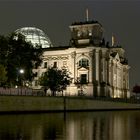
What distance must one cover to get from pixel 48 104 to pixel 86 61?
6061 centimetres

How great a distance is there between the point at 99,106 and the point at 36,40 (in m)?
58.0

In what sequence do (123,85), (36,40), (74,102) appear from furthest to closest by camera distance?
(123,85)
(36,40)
(74,102)

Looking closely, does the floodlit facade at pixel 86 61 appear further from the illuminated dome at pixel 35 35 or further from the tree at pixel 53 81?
the tree at pixel 53 81

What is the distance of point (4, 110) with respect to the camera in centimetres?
5838

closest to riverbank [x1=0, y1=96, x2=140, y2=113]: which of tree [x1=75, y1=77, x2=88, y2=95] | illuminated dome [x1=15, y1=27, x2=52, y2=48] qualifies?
tree [x1=75, y1=77, x2=88, y2=95]

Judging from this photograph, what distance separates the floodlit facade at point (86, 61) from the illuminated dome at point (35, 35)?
44.1ft

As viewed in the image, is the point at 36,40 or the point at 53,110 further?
the point at 36,40

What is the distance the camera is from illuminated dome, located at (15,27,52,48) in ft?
481

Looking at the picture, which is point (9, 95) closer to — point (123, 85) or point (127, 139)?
point (127, 139)

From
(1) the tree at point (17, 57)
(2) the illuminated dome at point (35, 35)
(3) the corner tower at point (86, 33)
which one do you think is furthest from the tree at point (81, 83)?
(1) the tree at point (17, 57)

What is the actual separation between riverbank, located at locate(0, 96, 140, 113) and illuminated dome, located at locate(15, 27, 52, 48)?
51596 millimetres

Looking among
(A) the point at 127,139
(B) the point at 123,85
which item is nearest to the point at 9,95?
(A) the point at 127,139

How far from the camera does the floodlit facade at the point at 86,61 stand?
126562 mm

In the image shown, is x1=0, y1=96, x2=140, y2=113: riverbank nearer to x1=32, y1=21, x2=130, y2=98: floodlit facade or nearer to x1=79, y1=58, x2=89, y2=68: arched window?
x1=32, y1=21, x2=130, y2=98: floodlit facade
